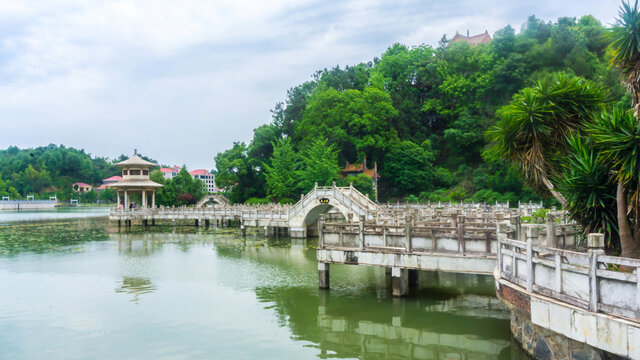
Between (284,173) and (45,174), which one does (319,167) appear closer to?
(284,173)

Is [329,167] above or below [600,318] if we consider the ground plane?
above

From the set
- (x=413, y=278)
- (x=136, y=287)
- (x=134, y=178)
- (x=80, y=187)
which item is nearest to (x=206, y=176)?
(x=80, y=187)

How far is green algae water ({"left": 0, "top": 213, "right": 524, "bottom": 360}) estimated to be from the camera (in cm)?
1229

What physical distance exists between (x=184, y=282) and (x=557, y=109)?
1638 centimetres

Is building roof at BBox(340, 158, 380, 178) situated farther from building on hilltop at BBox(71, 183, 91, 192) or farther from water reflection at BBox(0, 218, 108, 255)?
building on hilltop at BBox(71, 183, 91, 192)

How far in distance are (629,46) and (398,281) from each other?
9.71m

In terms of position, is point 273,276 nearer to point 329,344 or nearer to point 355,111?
point 329,344

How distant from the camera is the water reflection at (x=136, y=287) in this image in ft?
61.4

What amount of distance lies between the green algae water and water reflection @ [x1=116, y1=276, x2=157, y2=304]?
0.04 meters

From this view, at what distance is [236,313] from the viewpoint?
51.2 ft

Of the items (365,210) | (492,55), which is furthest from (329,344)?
(492,55)

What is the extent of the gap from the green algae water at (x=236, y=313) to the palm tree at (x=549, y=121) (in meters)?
4.81

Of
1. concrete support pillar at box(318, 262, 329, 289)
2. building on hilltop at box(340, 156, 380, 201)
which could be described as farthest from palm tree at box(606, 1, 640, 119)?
building on hilltop at box(340, 156, 380, 201)

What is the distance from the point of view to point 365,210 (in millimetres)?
31438
